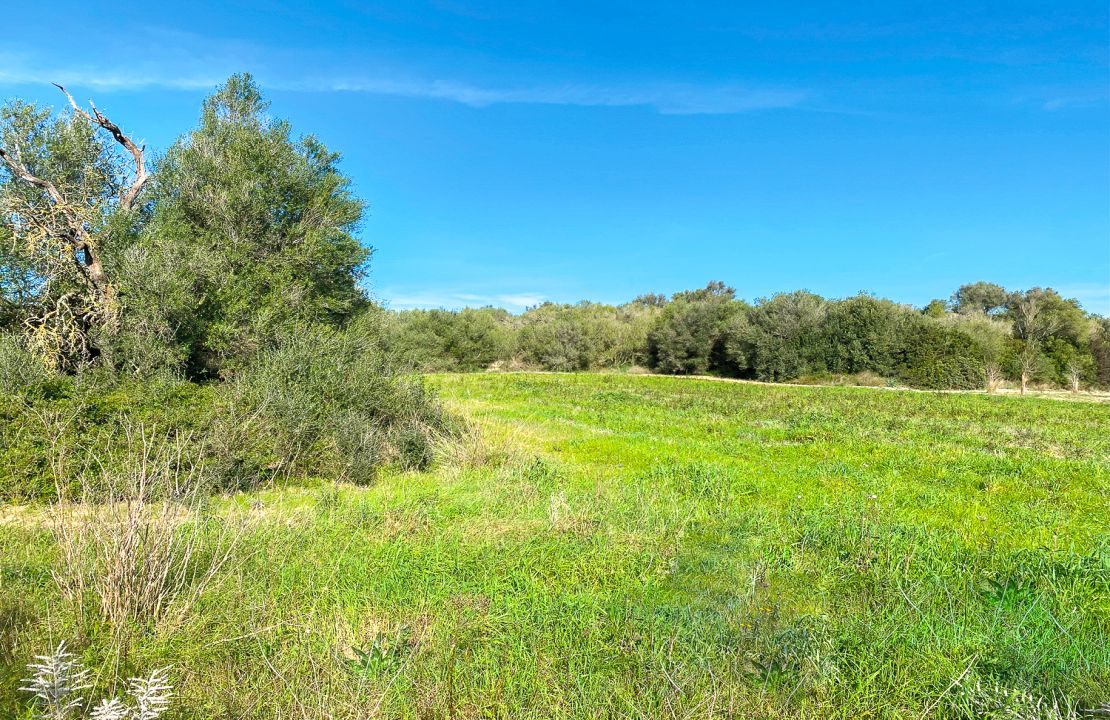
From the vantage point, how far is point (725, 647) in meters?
3.65

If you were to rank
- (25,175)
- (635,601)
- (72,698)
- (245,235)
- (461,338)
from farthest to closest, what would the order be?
1. (461,338)
2. (245,235)
3. (25,175)
4. (635,601)
5. (72,698)

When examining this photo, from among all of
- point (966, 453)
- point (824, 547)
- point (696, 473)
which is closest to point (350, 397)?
point (696, 473)

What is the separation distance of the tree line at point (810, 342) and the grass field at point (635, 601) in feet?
71.1

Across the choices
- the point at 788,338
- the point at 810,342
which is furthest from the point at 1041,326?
the point at 788,338

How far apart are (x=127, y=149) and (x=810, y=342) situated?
150 ft

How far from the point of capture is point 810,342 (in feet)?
147

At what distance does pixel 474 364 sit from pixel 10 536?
53726 mm

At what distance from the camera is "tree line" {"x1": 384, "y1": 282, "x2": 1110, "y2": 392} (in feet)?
128

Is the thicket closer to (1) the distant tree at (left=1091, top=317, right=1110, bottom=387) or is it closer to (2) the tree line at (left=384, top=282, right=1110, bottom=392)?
(2) the tree line at (left=384, top=282, right=1110, bottom=392)

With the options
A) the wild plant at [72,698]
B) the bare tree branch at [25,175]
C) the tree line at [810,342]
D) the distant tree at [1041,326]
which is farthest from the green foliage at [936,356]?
the bare tree branch at [25,175]

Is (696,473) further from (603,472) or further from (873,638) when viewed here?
(873,638)

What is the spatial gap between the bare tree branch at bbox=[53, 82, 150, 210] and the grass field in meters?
10.9

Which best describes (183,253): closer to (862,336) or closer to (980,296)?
(862,336)

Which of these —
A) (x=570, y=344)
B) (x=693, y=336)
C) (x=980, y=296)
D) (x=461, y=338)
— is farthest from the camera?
(x=980, y=296)
